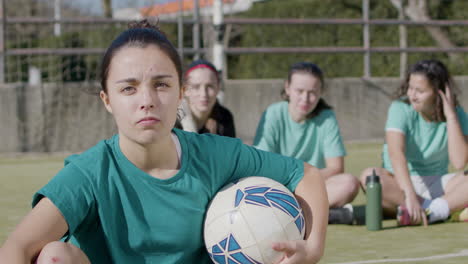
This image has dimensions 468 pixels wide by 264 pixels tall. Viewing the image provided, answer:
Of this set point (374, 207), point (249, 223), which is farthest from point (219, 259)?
point (374, 207)

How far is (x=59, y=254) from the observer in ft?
8.61

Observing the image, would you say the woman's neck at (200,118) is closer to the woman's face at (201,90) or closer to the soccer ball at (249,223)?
the woman's face at (201,90)

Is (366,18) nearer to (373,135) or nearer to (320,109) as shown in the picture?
(373,135)

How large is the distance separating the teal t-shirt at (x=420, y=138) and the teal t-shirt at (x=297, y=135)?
439mm

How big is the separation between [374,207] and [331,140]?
0.95m

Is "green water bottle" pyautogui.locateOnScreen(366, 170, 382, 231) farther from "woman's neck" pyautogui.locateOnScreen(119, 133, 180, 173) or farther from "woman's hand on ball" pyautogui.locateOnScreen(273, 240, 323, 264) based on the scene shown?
"woman's neck" pyautogui.locateOnScreen(119, 133, 180, 173)

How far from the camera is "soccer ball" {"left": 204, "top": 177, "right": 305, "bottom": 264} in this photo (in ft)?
10.1

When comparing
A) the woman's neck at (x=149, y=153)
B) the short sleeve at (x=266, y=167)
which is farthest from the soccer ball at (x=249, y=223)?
the woman's neck at (x=149, y=153)

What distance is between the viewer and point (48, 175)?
8.84m

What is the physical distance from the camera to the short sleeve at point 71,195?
8.97 feet

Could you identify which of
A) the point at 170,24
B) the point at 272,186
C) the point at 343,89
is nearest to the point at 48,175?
the point at 170,24

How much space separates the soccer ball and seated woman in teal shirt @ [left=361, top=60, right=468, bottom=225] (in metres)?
2.61

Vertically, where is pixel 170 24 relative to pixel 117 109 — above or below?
above

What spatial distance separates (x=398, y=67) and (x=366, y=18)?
3.24m
